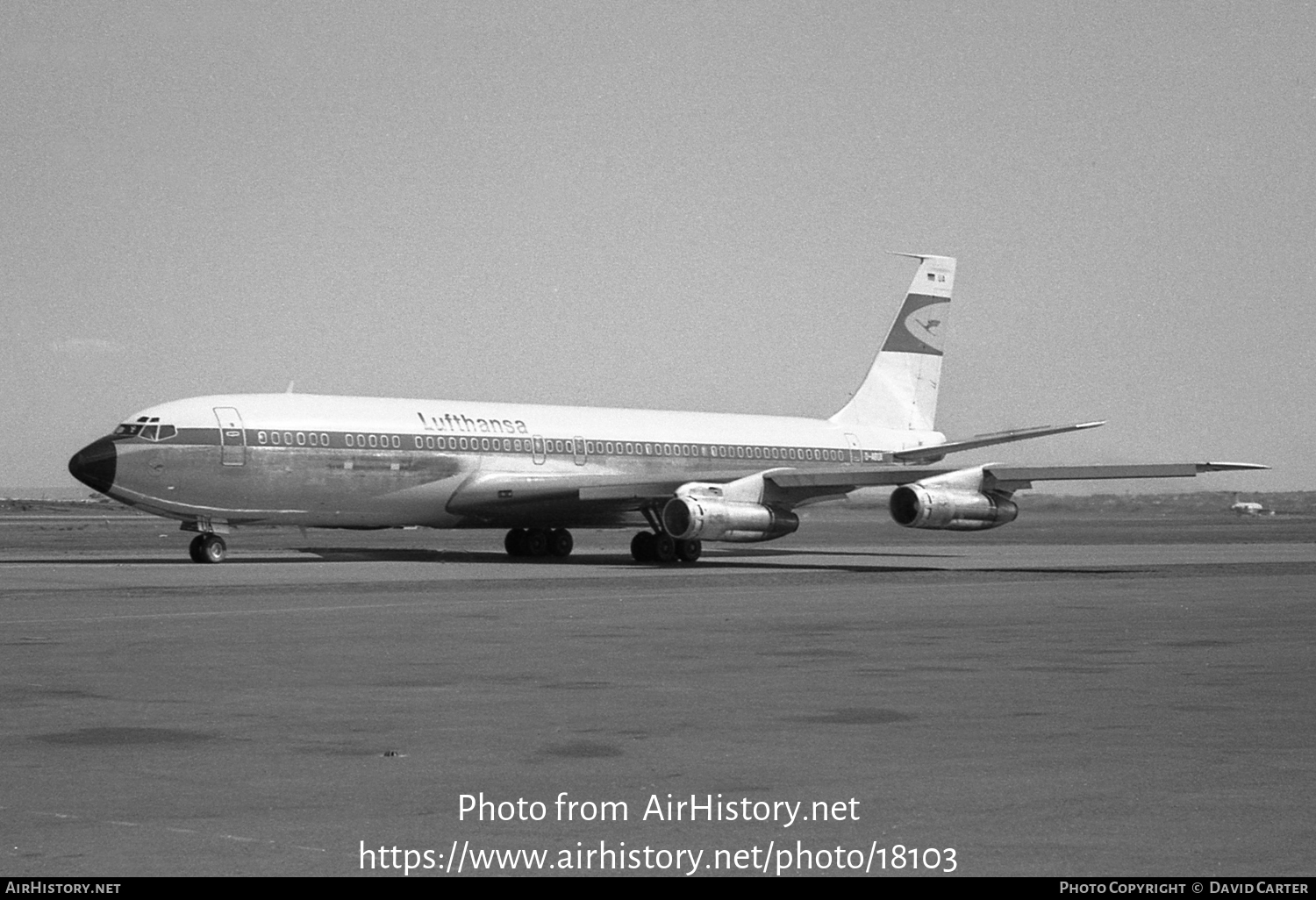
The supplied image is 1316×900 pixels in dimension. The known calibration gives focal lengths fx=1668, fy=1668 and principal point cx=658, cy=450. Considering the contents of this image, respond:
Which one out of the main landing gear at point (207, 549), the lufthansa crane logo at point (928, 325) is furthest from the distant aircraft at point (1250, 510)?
the main landing gear at point (207, 549)

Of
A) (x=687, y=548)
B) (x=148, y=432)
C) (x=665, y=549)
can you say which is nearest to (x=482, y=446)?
(x=665, y=549)

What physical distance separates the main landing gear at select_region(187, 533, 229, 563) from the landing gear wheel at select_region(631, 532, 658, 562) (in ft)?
33.1

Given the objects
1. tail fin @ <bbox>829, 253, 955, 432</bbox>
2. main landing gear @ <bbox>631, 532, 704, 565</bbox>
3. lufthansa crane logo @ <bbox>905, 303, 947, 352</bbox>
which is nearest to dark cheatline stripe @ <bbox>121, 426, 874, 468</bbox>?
tail fin @ <bbox>829, 253, 955, 432</bbox>

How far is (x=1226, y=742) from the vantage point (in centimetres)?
1065

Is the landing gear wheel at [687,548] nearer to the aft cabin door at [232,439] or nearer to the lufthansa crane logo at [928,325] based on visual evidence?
the aft cabin door at [232,439]

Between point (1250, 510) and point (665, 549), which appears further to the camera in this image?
point (1250, 510)

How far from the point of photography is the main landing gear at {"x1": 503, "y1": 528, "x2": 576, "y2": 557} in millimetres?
43938

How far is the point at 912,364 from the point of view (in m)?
52.4

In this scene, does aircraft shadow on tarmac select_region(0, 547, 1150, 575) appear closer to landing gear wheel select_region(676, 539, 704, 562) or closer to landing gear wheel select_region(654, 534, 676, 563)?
landing gear wheel select_region(654, 534, 676, 563)

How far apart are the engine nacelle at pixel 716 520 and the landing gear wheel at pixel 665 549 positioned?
1.40 meters

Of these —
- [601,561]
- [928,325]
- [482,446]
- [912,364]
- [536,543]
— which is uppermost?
[928,325]

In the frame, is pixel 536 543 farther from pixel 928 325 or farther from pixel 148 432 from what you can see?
pixel 928 325

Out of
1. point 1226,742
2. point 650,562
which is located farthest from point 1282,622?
point 650,562

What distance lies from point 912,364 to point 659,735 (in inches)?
1665
